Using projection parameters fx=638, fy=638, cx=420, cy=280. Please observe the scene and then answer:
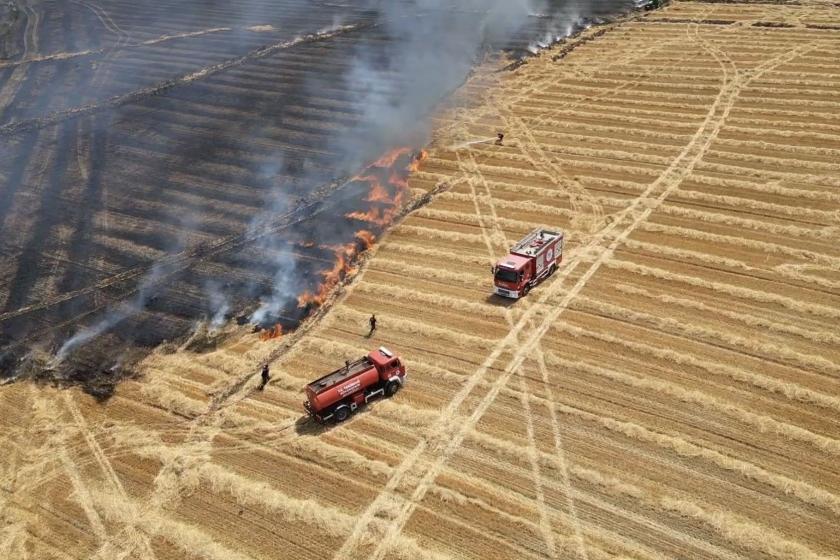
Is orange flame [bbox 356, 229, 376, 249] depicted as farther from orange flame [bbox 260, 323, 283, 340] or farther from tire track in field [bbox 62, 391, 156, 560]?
tire track in field [bbox 62, 391, 156, 560]

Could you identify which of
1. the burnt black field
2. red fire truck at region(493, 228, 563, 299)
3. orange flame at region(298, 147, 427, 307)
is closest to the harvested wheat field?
red fire truck at region(493, 228, 563, 299)

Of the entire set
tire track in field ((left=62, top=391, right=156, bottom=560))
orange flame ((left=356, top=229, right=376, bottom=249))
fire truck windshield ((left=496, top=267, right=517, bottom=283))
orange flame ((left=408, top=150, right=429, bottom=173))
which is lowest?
tire track in field ((left=62, top=391, right=156, bottom=560))

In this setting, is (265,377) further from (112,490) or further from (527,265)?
(527,265)

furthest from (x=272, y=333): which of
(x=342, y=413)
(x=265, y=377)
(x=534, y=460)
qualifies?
(x=534, y=460)

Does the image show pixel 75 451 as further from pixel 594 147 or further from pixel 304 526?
pixel 594 147

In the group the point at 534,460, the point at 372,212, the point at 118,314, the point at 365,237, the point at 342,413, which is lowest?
the point at 534,460
